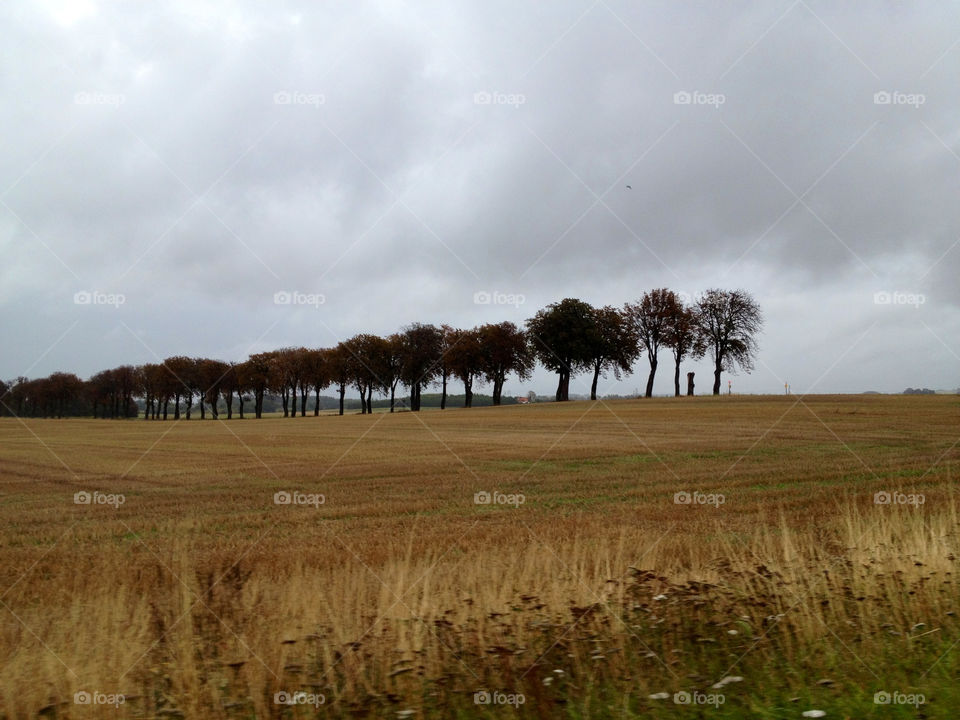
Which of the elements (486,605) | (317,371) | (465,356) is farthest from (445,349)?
(486,605)

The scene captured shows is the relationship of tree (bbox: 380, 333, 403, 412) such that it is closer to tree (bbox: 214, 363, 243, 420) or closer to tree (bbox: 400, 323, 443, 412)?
tree (bbox: 400, 323, 443, 412)

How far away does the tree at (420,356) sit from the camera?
8656 cm

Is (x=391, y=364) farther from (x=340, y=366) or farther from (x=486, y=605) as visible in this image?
(x=486, y=605)

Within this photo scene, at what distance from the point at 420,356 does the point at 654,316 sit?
31922 mm

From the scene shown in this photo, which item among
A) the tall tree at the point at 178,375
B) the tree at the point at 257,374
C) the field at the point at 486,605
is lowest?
the field at the point at 486,605

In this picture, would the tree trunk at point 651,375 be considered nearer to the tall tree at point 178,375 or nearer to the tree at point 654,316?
the tree at point 654,316

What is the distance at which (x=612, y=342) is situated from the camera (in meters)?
93.0

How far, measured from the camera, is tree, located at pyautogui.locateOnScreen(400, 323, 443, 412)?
284ft

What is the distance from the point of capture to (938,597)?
7992mm

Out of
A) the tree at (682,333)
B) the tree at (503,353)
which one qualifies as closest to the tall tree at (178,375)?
the tree at (503,353)

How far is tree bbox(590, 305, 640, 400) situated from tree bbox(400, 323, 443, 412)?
Result: 20359 millimetres

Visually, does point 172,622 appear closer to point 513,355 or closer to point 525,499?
point 525,499

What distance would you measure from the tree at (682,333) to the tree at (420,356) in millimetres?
30367

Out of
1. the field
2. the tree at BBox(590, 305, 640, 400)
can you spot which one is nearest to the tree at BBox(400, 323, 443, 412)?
the tree at BBox(590, 305, 640, 400)
